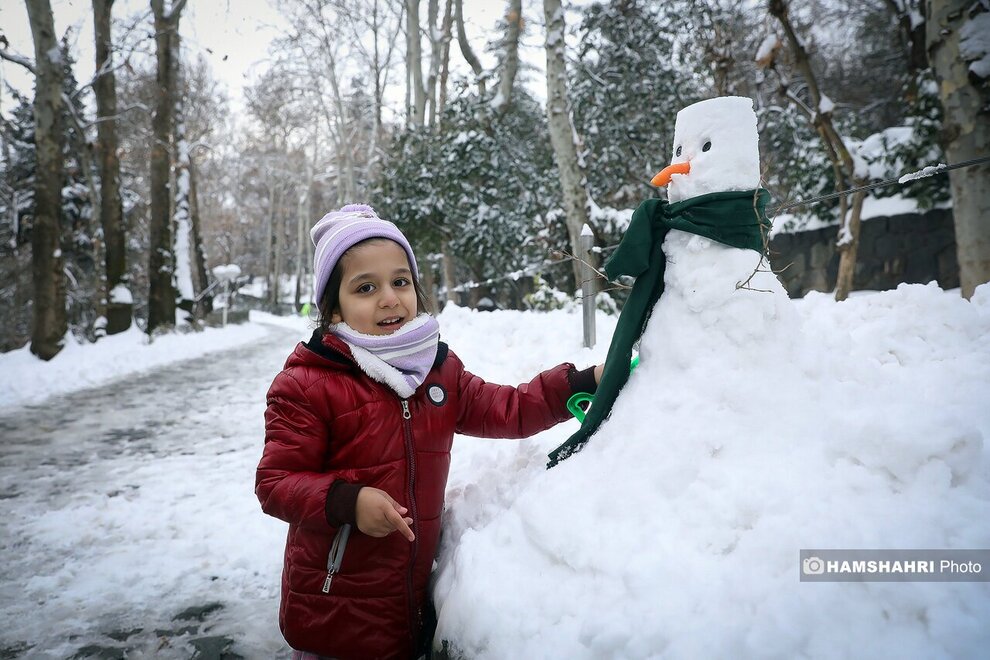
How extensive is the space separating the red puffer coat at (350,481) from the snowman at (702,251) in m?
0.45

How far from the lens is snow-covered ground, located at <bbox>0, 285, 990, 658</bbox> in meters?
0.97

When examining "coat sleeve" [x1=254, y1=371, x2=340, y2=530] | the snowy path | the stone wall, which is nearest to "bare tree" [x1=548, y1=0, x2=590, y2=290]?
the stone wall

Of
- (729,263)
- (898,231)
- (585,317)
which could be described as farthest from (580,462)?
(898,231)

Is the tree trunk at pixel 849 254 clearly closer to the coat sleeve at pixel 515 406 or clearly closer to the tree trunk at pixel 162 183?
the coat sleeve at pixel 515 406

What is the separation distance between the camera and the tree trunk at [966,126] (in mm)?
3820

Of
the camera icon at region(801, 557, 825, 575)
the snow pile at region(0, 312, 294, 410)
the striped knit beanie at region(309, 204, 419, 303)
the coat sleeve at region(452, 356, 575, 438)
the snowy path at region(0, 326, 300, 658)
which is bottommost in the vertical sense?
the snowy path at region(0, 326, 300, 658)

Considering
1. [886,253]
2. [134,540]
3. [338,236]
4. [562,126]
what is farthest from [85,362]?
[886,253]

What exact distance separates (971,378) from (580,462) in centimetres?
136

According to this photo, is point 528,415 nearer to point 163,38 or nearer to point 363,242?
point 363,242

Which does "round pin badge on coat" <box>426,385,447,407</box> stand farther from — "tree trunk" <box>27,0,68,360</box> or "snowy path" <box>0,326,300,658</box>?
"tree trunk" <box>27,0,68,360</box>

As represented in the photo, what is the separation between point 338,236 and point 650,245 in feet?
3.26

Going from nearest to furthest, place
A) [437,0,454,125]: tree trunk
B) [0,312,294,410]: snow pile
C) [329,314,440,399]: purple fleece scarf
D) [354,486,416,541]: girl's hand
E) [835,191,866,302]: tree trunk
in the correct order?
[354,486,416,541]: girl's hand → [329,314,440,399]: purple fleece scarf → [835,191,866,302]: tree trunk → [0,312,294,410]: snow pile → [437,0,454,125]: tree trunk

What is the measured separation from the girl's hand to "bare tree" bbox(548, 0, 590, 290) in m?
5.18

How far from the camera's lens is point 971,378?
1.67m
